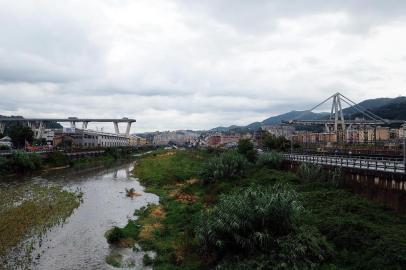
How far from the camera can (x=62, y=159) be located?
102 m

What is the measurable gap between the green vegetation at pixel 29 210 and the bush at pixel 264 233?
13.8m

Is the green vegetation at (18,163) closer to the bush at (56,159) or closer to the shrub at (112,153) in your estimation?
the bush at (56,159)

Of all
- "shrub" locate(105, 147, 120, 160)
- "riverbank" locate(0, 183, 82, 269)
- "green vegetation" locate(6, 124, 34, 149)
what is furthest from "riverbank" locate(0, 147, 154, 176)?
"green vegetation" locate(6, 124, 34, 149)

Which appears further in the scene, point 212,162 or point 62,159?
point 62,159

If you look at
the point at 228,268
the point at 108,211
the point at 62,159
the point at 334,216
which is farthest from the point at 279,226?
the point at 62,159

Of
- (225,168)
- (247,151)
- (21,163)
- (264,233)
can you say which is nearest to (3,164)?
(21,163)

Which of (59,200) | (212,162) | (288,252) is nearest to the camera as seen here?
(288,252)

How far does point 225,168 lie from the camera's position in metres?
51.2

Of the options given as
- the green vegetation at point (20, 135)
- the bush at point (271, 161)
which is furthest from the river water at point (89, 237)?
the green vegetation at point (20, 135)

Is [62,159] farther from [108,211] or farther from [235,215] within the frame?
[235,215]

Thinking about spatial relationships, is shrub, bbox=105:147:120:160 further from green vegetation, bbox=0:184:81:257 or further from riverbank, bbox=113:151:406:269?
riverbank, bbox=113:151:406:269

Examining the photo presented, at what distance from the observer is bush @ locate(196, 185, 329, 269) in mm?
20078

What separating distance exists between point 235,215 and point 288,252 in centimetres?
356

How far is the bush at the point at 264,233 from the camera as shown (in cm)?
2008
